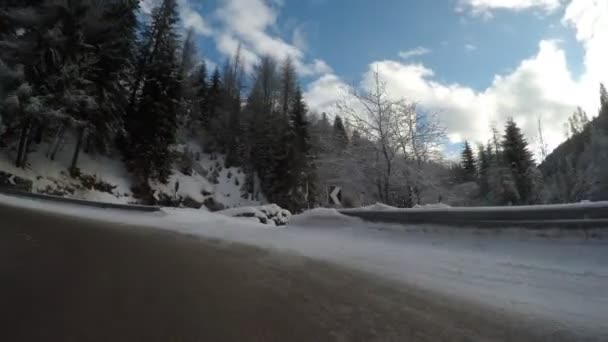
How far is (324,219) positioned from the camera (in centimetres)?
623

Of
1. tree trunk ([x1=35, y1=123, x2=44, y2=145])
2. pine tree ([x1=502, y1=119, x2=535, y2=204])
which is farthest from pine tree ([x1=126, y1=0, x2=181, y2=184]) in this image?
pine tree ([x1=502, y1=119, x2=535, y2=204])

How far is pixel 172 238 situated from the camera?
17.9 feet

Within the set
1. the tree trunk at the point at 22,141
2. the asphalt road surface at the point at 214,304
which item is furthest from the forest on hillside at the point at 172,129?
the asphalt road surface at the point at 214,304

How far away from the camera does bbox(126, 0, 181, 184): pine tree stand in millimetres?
20203

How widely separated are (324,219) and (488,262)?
343 cm

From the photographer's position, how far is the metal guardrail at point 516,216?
9.94 feet

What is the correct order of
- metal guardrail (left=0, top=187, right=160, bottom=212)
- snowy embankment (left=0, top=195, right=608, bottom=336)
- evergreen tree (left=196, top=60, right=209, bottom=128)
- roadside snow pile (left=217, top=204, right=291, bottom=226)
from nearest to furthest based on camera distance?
snowy embankment (left=0, top=195, right=608, bottom=336) < roadside snow pile (left=217, top=204, right=291, bottom=226) < metal guardrail (left=0, top=187, right=160, bottom=212) < evergreen tree (left=196, top=60, right=209, bottom=128)

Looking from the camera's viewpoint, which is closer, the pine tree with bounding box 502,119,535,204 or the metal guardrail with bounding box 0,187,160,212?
the metal guardrail with bounding box 0,187,160,212

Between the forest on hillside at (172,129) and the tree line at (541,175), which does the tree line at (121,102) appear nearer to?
the forest on hillside at (172,129)

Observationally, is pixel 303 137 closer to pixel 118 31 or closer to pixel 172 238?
pixel 118 31

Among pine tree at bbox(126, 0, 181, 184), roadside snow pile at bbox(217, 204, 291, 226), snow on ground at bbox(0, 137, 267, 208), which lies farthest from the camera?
pine tree at bbox(126, 0, 181, 184)

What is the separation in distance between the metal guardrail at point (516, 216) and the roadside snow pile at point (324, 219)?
0.94 metres

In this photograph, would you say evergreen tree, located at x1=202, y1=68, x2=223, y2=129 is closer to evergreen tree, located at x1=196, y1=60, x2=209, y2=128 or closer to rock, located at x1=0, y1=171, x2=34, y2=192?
evergreen tree, located at x1=196, y1=60, x2=209, y2=128

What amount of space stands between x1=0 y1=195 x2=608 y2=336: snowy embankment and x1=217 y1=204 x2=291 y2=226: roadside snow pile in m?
3.25
